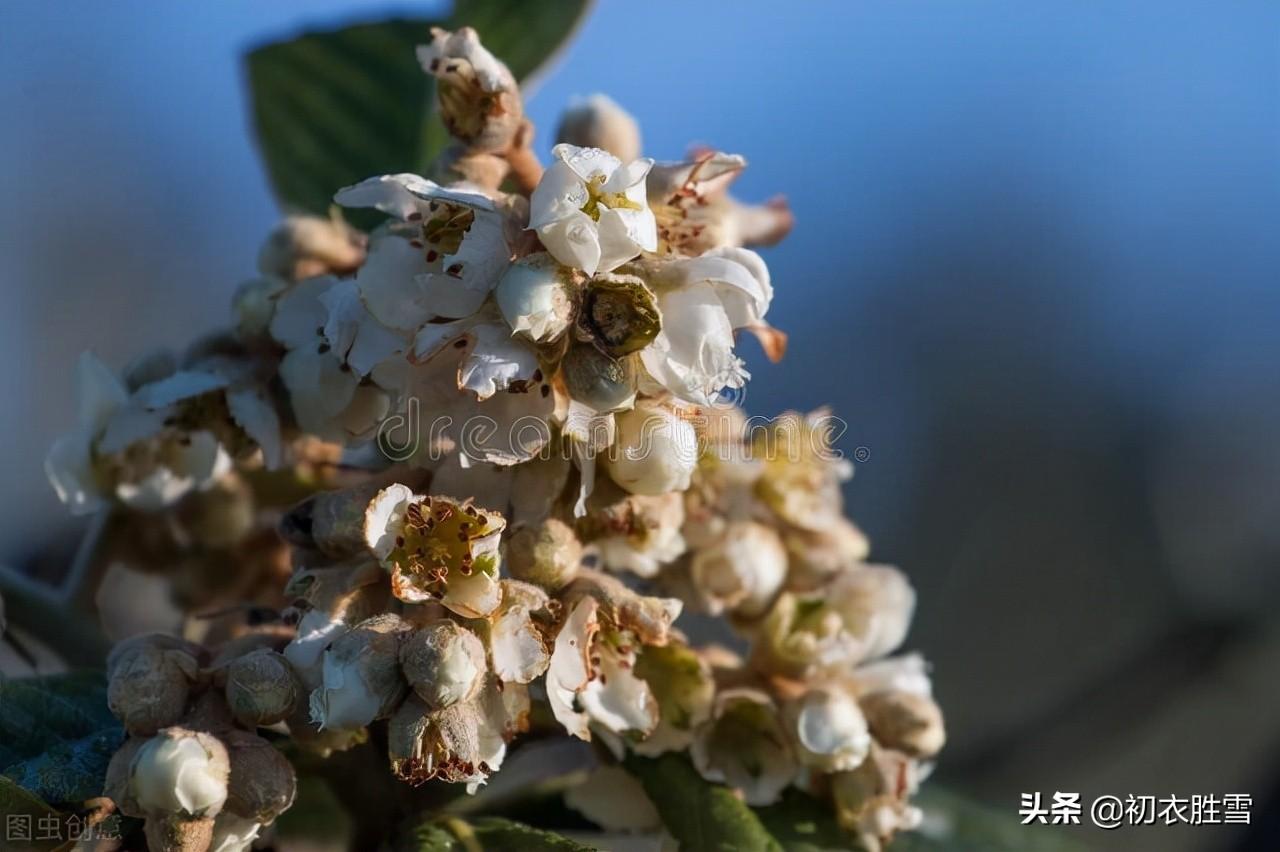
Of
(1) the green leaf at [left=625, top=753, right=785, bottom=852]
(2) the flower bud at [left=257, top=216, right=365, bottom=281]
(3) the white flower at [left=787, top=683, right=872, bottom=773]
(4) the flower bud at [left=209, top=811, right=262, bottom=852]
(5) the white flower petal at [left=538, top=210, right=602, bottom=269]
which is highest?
(2) the flower bud at [left=257, top=216, right=365, bottom=281]

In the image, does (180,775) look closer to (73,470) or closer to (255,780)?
(255,780)

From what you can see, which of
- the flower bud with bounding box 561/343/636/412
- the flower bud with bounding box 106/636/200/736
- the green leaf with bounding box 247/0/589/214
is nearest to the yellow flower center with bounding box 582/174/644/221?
the flower bud with bounding box 561/343/636/412

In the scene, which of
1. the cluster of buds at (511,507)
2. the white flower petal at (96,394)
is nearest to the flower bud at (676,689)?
the cluster of buds at (511,507)

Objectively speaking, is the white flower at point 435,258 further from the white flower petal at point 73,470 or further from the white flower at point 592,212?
the white flower petal at point 73,470

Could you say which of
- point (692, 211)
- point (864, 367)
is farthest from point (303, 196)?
point (864, 367)

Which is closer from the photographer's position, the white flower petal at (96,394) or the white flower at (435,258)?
the white flower at (435,258)

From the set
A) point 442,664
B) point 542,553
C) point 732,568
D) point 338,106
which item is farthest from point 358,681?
point 338,106

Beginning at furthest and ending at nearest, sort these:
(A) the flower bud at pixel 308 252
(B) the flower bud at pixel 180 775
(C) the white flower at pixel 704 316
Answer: (A) the flower bud at pixel 308 252 < (C) the white flower at pixel 704 316 < (B) the flower bud at pixel 180 775

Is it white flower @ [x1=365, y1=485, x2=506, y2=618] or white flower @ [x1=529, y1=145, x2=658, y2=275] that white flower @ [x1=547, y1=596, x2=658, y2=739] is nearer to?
white flower @ [x1=365, y1=485, x2=506, y2=618]
